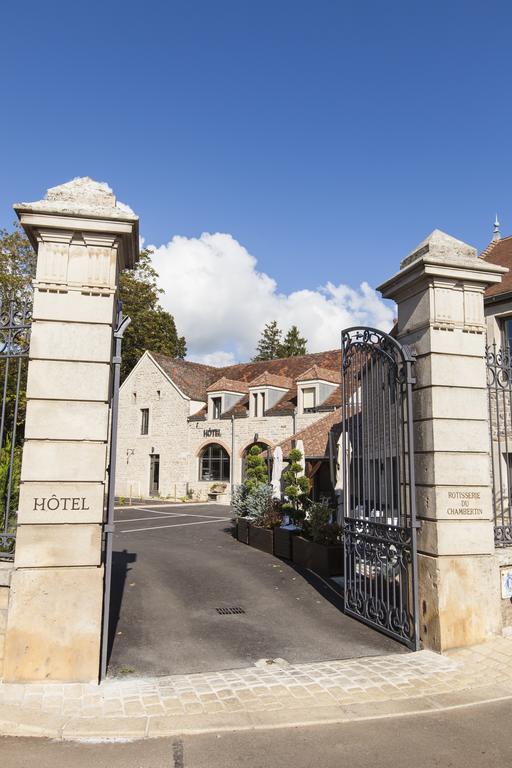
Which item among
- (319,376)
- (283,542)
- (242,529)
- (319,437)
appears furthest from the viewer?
(319,376)

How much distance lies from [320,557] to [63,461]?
247 inches

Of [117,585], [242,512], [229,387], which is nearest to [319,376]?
[229,387]

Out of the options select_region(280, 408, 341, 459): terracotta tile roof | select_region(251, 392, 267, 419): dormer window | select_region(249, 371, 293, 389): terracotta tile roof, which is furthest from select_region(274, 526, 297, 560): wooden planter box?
select_region(249, 371, 293, 389): terracotta tile roof

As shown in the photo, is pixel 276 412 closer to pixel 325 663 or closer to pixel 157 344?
pixel 157 344

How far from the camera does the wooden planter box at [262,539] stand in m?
13.0

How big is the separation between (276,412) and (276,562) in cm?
1778

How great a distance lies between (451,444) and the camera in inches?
260

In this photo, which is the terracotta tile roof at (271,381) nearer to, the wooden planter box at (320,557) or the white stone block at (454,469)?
the wooden planter box at (320,557)

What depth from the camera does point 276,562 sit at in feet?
38.9

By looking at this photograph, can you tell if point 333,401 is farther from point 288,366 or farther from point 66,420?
point 66,420

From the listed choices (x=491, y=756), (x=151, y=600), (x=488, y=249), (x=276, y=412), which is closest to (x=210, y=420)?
(x=276, y=412)

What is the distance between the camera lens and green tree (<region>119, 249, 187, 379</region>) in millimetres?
38938

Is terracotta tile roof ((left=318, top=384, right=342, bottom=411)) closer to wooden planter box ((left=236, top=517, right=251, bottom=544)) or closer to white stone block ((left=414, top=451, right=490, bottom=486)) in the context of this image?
wooden planter box ((left=236, top=517, right=251, bottom=544))

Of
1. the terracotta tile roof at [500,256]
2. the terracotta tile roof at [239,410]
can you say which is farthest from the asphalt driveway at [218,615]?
the terracotta tile roof at [239,410]
